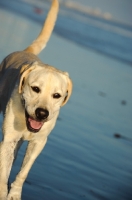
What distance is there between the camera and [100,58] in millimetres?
18391

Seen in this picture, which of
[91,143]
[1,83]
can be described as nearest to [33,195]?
[1,83]

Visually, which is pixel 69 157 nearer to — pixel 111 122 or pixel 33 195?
pixel 33 195

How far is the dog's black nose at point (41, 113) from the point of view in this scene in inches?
216

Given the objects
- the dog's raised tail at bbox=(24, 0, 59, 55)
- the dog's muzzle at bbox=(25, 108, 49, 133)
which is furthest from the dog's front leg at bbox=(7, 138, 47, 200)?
the dog's raised tail at bbox=(24, 0, 59, 55)

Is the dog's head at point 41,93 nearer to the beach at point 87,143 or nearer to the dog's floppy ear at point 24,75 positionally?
the dog's floppy ear at point 24,75

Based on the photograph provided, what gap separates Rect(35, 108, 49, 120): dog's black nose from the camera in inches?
216

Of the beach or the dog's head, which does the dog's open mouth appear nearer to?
the dog's head

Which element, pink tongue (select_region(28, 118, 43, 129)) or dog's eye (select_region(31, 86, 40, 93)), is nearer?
dog's eye (select_region(31, 86, 40, 93))

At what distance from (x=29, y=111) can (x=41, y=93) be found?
0.63 feet

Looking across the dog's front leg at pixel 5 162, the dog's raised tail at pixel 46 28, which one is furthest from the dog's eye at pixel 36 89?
the dog's raised tail at pixel 46 28

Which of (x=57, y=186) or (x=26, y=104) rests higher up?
(x=26, y=104)

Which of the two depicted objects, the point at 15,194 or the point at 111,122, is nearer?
the point at 15,194

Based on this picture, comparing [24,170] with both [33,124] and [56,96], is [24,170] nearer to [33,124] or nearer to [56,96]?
[33,124]

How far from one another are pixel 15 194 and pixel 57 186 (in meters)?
0.61
